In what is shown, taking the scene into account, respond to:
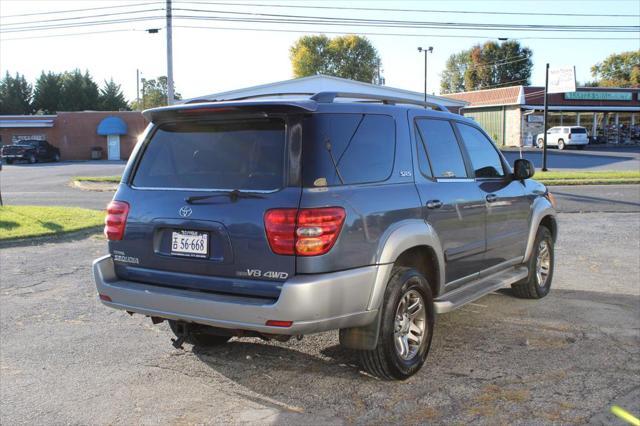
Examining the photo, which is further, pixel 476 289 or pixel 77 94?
pixel 77 94

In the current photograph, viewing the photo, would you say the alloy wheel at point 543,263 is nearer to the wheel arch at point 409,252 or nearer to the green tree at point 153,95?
the wheel arch at point 409,252

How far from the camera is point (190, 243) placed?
13.0 feet

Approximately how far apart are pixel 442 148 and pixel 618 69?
334ft

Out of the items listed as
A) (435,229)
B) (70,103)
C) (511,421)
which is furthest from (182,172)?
(70,103)

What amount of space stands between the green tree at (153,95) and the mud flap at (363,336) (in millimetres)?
86217

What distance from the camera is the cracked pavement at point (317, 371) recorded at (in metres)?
3.82

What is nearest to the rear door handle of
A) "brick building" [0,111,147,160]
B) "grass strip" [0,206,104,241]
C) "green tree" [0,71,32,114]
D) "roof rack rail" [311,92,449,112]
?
"roof rack rail" [311,92,449,112]

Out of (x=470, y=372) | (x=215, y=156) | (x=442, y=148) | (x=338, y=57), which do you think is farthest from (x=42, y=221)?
(x=338, y=57)

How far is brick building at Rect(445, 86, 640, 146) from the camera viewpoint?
171 feet

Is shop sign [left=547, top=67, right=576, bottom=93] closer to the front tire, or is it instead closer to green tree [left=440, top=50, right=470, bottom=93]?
the front tire

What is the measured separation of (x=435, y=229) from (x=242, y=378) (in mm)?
1826

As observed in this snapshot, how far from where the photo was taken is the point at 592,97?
5338 centimetres

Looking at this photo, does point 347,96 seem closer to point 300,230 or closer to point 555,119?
point 300,230

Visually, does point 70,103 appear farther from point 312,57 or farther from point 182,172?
point 182,172
